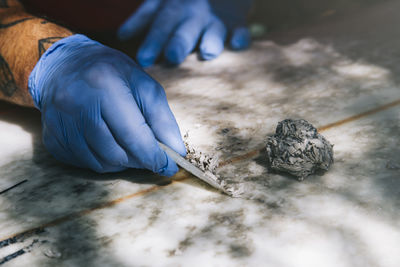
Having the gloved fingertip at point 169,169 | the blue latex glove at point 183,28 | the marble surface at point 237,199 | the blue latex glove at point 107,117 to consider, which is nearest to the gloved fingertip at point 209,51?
the blue latex glove at point 183,28

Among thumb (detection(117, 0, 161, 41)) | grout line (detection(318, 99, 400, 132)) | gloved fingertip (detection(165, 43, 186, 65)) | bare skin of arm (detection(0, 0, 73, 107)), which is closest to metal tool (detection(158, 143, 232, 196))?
grout line (detection(318, 99, 400, 132))

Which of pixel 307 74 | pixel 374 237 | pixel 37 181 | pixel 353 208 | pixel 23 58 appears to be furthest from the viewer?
pixel 307 74

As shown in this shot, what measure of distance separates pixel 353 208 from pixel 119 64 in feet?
2.82

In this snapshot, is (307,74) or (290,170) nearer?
(290,170)

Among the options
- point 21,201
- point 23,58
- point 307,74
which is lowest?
point 21,201

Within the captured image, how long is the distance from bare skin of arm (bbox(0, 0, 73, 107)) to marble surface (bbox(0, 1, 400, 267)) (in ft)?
0.45

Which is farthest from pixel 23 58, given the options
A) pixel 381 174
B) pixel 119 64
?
pixel 381 174

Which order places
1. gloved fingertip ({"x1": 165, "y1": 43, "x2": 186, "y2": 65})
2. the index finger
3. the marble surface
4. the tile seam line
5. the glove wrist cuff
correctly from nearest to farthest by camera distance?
the marble surface < the tile seam line < the index finger < the glove wrist cuff < gloved fingertip ({"x1": 165, "y1": 43, "x2": 186, "y2": 65})

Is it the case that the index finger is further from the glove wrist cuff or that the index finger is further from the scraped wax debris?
the glove wrist cuff

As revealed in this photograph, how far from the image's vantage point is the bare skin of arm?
1737mm

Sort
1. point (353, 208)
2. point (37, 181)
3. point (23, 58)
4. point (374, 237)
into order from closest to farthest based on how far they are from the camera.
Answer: point (374, 237), point (353, 208), point (37, 181), point (23, 58)

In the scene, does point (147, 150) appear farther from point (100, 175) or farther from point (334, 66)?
point (334, 66)

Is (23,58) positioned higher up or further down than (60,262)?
higher up

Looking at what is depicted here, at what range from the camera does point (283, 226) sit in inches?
40.6
